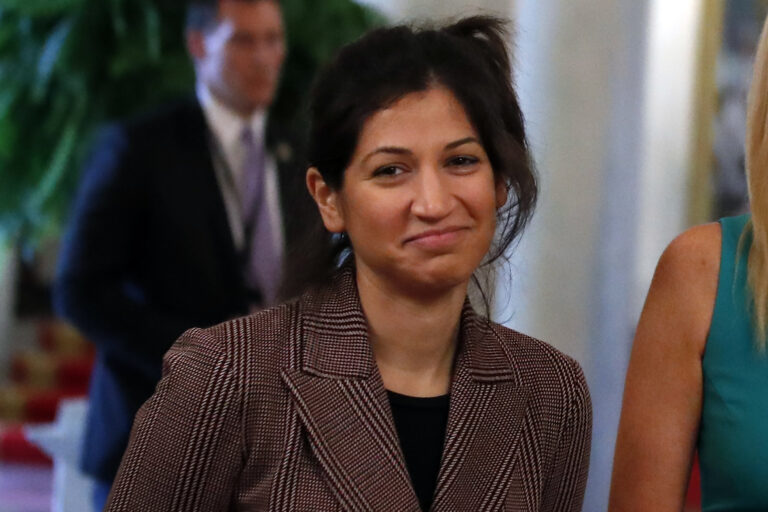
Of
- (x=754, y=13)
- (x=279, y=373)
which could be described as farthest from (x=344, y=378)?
(x=754, y=13)

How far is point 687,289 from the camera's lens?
1.70 m

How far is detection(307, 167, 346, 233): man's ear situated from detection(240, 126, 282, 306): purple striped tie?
1.21 m

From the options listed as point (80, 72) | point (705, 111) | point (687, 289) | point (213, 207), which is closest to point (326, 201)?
point (687, 289)

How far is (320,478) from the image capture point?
4.87 ft

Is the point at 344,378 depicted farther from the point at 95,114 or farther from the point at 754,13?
the point at 754,13

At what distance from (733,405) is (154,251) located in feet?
4.99

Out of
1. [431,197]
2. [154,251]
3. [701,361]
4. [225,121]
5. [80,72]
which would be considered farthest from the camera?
[80,72]

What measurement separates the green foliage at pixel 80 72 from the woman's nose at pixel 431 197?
184 centimetres

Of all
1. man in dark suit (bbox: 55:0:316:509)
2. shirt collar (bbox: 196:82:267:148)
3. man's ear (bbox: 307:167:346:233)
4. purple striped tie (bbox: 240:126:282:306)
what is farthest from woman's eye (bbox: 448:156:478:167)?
shirt collar (bbox: 196:82:267:148)

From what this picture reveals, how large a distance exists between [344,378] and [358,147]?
0.97 ft

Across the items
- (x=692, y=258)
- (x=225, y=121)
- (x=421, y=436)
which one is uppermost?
(x=225, y=121)

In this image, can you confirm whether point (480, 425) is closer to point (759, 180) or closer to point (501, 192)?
point (501, 192)

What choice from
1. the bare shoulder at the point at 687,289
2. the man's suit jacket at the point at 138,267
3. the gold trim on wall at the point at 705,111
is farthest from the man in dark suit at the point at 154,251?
the gold trim on wall at the point at 705,111

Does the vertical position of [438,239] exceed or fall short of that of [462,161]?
it falls short
